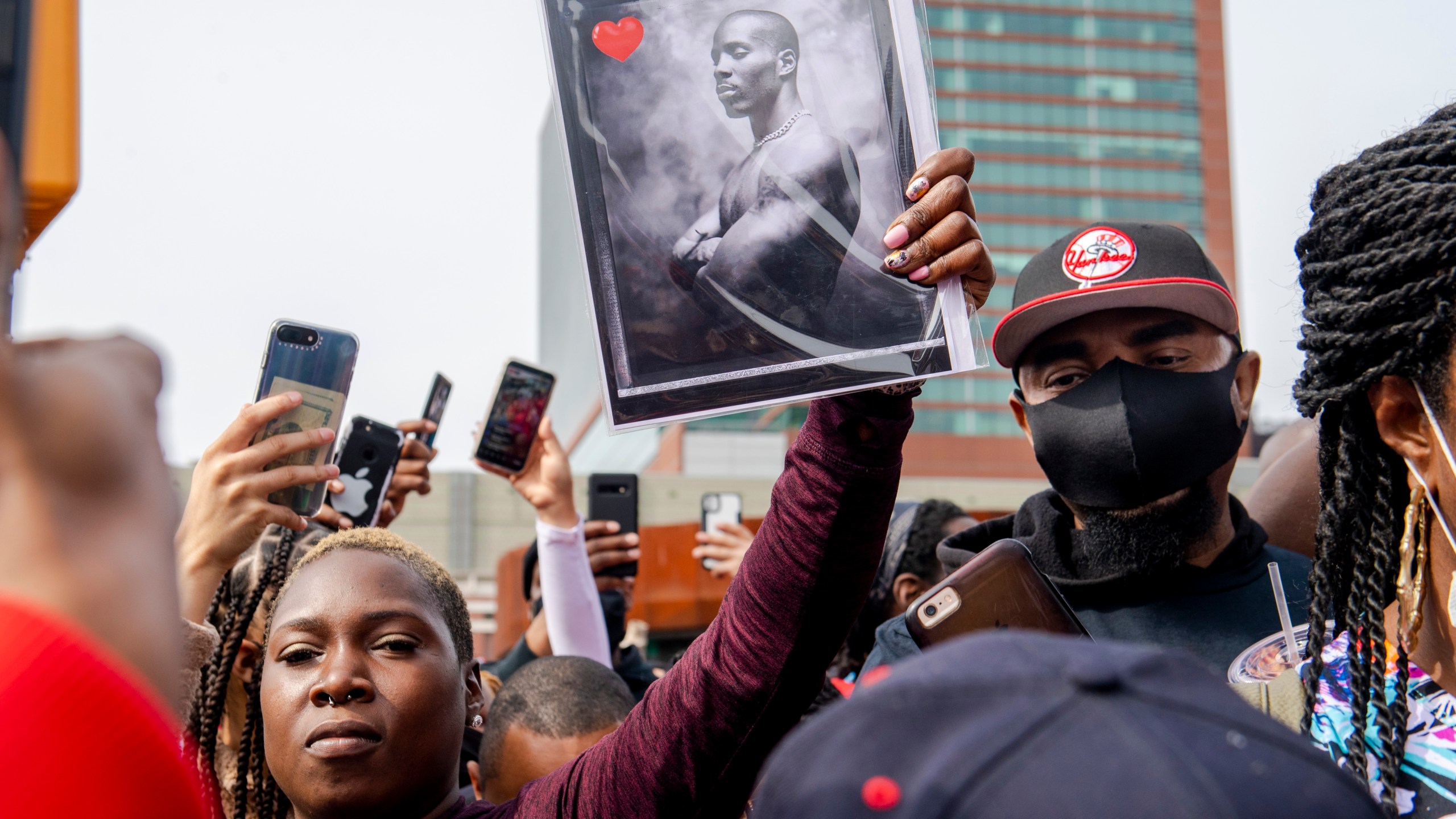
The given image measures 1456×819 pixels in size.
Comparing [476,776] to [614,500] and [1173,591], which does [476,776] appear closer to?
[614,500]

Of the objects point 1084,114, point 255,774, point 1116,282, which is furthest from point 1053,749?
point 1084,114

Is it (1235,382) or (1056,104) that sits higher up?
(1056,104)

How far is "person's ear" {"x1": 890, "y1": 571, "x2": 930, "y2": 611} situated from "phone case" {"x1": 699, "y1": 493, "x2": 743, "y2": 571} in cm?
78

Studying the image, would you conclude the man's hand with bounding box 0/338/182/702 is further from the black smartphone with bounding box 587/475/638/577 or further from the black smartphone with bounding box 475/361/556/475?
the black smartphone with bounding box 587/475/638/577

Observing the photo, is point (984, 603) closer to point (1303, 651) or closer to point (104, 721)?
point (1303, 651)

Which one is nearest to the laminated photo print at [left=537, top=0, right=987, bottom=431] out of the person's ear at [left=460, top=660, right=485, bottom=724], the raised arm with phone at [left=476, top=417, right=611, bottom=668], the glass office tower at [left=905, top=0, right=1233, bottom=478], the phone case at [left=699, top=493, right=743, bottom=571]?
the person's ear at [left=460, top=660, right=485, bottom=724]

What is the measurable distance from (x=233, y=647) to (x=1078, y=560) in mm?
1782

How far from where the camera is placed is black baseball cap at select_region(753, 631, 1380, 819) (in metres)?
0.77

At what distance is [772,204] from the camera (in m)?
1.66

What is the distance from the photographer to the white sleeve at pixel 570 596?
342 cm

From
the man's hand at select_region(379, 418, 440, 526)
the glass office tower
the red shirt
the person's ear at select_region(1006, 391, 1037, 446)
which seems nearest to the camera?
the red shirt

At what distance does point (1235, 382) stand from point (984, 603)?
1.03m

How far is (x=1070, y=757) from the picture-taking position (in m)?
0.78

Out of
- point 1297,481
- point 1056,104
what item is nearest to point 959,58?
point 1056,104
